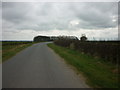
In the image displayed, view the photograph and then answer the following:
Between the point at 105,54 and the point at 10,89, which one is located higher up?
the point at 105,54

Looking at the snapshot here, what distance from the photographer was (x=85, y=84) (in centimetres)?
487

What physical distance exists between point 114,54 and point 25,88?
6565 millimetres

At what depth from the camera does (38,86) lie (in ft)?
15.6

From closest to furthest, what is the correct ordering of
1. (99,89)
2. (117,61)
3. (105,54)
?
(99,89), (117,61), (105,54)

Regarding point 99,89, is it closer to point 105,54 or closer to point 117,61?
point 117,61

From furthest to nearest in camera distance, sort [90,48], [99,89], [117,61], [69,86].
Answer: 1. [90,48]
2. [117,61]
3. [69,86]
4. [99,89]

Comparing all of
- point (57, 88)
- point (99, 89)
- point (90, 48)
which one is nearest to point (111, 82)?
point (99, 89)

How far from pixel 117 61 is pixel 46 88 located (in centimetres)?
563

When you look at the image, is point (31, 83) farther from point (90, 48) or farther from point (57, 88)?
point (90, 48)

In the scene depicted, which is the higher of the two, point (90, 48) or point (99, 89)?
point (90, 48)

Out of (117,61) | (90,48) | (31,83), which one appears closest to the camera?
(31,83)

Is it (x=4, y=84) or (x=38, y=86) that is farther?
(x=4, y=84)

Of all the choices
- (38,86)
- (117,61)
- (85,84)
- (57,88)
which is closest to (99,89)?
(85,84)

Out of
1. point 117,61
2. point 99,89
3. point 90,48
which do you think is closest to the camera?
point 99,89
